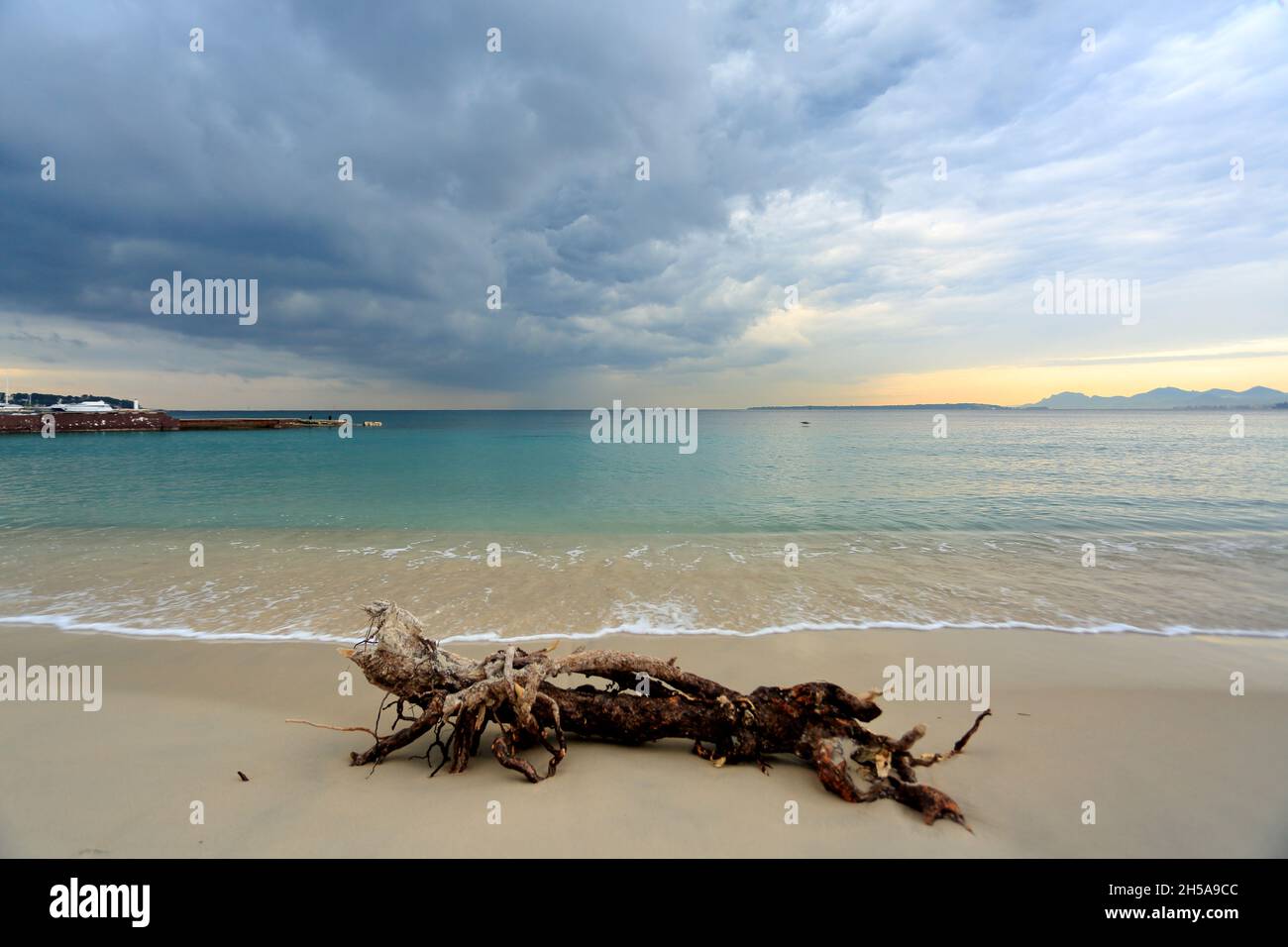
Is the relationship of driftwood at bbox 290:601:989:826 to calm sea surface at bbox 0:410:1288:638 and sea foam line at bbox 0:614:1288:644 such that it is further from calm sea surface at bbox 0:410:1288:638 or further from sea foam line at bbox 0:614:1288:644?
calm sea surface at bbox 0:410:1288:638

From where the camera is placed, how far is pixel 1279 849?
12.1 ft

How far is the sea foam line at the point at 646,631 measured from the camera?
8.13 metres

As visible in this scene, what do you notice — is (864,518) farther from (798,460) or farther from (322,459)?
(322,459)

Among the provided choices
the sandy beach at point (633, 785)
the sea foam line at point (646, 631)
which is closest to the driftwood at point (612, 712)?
the sandy beach at point (633, 785)

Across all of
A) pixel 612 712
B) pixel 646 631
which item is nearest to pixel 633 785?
pixel 612 712

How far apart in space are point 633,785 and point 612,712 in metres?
0.61

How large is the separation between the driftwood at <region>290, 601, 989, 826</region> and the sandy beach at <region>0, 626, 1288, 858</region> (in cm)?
21

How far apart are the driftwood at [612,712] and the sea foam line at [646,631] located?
3.35 m

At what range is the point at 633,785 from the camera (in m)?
4.28

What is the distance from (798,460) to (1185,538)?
86.9 feet

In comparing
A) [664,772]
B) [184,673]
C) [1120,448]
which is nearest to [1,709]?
[184,673]

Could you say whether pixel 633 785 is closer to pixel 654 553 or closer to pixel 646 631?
pixel 646 631

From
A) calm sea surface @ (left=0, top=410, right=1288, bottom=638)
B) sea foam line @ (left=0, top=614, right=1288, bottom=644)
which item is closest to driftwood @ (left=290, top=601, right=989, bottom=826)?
sea foam line @ (left=0, top=614, right=1288, bottom=644)

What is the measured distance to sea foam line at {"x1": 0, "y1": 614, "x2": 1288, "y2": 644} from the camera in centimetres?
813
